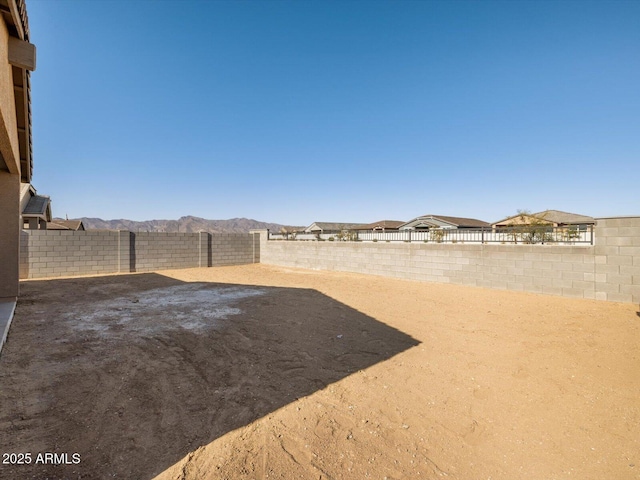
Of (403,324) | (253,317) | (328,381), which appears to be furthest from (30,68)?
(403,324)

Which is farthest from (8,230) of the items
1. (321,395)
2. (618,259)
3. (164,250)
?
(618,259)

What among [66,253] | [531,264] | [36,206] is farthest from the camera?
[36,206]

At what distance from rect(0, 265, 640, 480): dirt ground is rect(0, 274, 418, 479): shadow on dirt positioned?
0.06 feet

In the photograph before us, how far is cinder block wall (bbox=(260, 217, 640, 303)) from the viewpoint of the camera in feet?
21.2

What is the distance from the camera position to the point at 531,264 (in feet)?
25.6

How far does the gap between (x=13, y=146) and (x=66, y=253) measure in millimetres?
8109

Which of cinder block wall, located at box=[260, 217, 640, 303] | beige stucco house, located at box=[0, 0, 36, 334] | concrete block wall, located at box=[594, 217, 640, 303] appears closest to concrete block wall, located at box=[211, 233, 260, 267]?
cinder block wall, located at box=[260, 217, 640, 303]

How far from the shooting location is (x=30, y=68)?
4.76m

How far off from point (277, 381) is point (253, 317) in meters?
2.69

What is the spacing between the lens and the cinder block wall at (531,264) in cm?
646

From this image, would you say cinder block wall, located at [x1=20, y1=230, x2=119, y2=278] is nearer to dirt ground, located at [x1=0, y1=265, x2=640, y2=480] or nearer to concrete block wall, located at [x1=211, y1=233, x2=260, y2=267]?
concrete block wall, located at [x1=211, y1=233, x2=260, y2=267]

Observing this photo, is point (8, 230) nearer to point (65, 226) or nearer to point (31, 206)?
point (31, 206)

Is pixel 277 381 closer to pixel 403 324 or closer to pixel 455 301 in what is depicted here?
pixel 403 324

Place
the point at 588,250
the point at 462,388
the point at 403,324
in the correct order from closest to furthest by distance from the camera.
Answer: the point at 462,388, the point at 403,324, the point at 588,250
